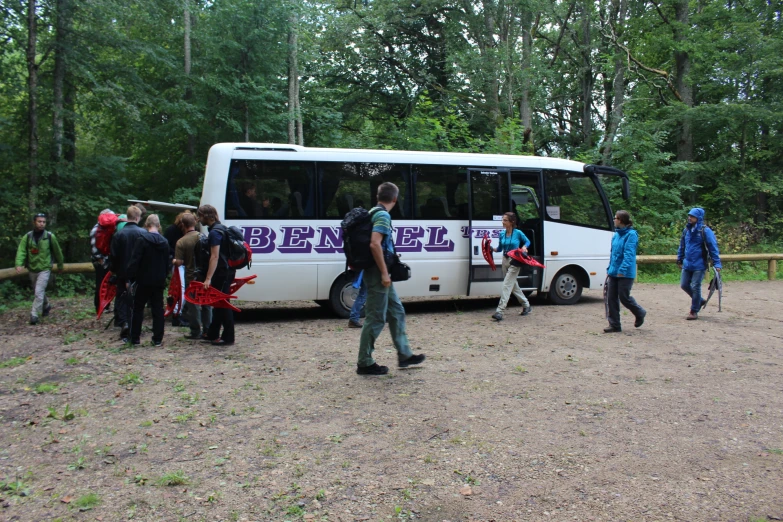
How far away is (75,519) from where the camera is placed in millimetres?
3369

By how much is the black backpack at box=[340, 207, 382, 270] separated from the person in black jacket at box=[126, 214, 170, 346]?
9.39ft

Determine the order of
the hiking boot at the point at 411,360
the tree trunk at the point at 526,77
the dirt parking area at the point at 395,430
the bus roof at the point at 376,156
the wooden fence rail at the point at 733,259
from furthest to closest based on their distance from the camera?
the tree trunk at the point at 526,77 → the wooden fence rail at the point at 733,259 → the bus roof at the point at 376,156 → the hiking boot at the point at 411,360 → the dirt parking area at the point at 395,430

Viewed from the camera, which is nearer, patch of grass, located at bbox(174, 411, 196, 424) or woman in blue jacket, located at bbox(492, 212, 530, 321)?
patch of grass, located at bbox(174, 411, 196, 424)

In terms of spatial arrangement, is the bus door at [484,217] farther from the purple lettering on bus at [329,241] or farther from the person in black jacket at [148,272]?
the person in black jacket at [148,272]

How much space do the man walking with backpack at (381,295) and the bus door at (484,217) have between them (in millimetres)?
4731

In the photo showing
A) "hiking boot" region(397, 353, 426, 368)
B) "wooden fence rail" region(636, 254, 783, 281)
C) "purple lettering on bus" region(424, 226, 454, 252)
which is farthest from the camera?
"wooden fence rail" region(636, 254, 783, 281)

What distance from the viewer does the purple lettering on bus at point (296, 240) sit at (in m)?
9.87

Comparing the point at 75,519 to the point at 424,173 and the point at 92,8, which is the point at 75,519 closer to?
the point at 424,173

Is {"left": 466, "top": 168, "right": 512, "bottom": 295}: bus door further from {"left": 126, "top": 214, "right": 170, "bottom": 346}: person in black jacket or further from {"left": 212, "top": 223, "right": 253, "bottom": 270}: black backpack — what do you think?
{"left": 126, "top": 214, "right": 170, "bottom": 346}: person in black jacket

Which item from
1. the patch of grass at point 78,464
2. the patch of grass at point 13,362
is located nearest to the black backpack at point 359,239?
the patch of grass at point 78,464

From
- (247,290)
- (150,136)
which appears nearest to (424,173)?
(247,290)

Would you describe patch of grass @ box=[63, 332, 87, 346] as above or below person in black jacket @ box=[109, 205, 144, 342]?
below

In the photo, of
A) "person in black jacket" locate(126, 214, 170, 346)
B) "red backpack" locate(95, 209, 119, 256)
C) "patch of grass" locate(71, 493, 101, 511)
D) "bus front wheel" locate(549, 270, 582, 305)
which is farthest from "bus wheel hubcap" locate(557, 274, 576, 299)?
"patch of grass" locate(71, 493, 101, 511)

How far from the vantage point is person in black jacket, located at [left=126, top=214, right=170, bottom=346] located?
7.44 m
